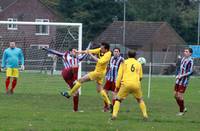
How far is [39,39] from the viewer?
3769cm

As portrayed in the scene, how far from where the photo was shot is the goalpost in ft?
104

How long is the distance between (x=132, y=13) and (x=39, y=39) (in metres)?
68.4

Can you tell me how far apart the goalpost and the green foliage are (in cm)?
5733

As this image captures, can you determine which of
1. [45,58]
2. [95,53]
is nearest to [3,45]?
[45,58]

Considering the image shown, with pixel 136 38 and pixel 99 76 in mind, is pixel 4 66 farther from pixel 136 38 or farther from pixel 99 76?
pixel 136 38

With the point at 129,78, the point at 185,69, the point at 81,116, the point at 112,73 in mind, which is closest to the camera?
the point at 129,78

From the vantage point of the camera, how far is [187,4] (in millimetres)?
112562

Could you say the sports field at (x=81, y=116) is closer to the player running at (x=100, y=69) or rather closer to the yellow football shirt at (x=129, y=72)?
the player running at (x=100, y=69)

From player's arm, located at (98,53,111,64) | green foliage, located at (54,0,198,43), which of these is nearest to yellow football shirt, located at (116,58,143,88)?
player's arm, located at (98,53,111,64)

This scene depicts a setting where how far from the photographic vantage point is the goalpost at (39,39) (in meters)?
31.6

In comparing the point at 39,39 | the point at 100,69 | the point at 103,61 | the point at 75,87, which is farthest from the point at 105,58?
the point at 39,39

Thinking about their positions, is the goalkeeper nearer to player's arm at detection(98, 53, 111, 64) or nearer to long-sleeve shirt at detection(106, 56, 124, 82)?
long-sleeve shirt at detection(106, 56, 124, 82)

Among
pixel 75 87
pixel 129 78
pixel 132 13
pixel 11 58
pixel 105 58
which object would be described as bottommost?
pixel 75 87

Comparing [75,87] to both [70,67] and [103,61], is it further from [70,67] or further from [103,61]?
[70,67]
